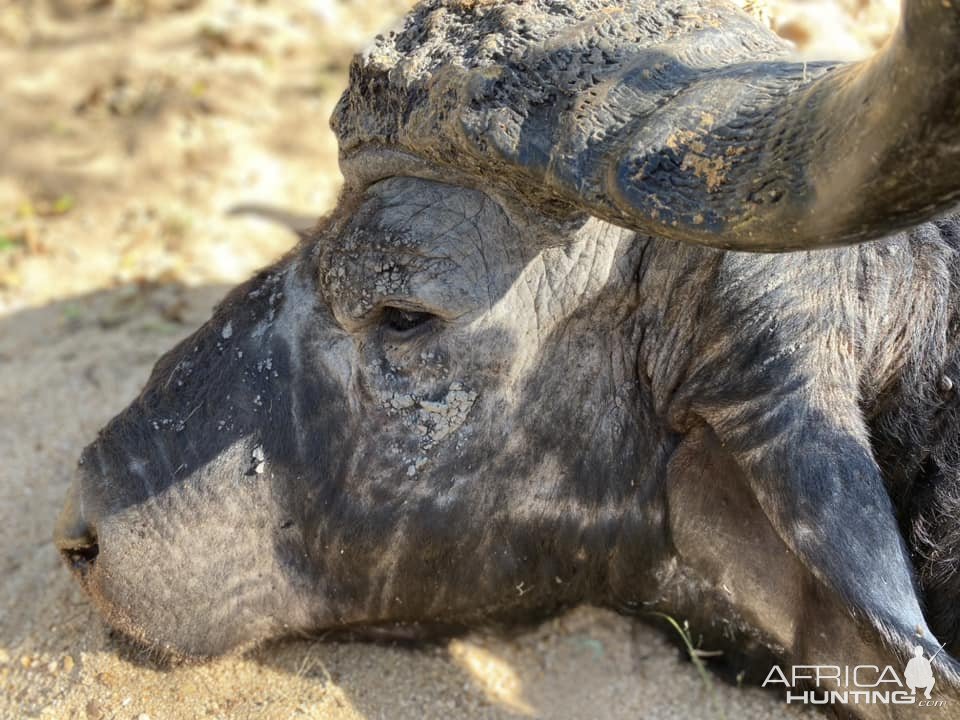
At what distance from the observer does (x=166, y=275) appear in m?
5.60

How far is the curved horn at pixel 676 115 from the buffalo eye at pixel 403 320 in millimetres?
399

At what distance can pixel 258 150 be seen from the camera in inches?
252

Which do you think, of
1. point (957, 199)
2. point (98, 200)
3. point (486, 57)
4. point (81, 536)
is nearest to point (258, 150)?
point (98, 200)

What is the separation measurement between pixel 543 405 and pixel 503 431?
0.12m

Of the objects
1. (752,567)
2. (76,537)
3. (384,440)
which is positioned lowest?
(76,537)

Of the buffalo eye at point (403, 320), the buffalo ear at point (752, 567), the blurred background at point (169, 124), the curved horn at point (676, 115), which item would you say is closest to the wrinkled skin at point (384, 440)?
the buffalo eye at point (403, 320)

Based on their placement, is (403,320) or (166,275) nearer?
(403,320)

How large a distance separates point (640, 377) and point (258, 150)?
4.05 m

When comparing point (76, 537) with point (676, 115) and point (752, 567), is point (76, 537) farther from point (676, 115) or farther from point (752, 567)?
point (676, 115)

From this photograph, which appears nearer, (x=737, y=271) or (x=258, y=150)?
(x=737, y=271)

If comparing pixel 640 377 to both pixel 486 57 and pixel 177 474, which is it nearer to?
pixel 486 57

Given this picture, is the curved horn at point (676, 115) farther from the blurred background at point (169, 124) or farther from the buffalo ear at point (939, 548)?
the blurred background at point (169, 124)

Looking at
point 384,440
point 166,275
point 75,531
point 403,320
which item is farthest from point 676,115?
point 166,275

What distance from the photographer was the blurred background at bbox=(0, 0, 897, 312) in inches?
227
